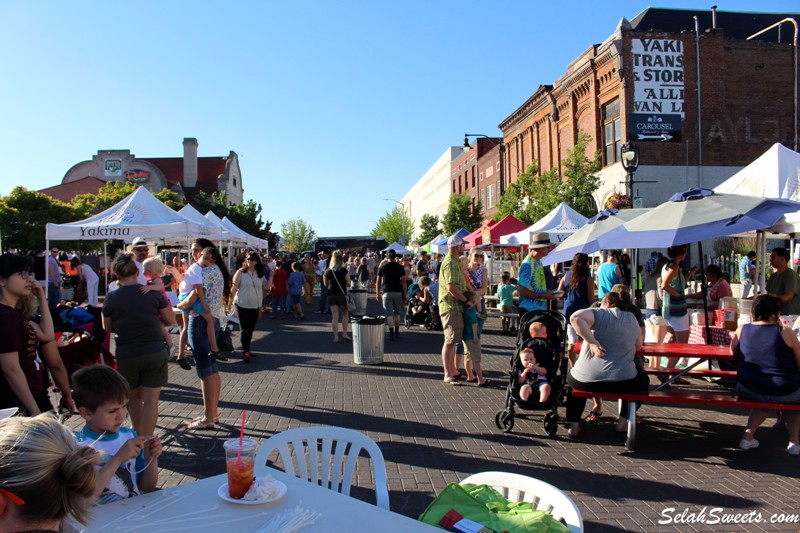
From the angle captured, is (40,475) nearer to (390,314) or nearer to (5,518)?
(5,518)

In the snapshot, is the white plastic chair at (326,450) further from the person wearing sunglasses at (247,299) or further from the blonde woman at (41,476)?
the person wearing sunglasses at (247,299)

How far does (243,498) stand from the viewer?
108 inches

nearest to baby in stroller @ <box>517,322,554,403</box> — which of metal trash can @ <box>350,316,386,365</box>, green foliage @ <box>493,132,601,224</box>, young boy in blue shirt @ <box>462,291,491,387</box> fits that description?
young boy in blue shirt @ <box>462,291,491,387</box>

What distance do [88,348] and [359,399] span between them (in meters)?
3.38

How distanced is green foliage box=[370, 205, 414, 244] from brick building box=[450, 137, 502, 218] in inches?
950

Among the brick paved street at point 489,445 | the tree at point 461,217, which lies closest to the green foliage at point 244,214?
the tree at point 461,217

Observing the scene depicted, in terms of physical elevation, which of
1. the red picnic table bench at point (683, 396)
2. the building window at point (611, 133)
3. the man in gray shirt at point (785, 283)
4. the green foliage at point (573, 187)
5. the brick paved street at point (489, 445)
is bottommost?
the brick paved street at point (489, 445)

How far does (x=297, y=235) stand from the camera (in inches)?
4552

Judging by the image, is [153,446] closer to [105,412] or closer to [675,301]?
[105,412]

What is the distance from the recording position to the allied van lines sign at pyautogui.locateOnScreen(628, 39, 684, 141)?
26750 millimetres

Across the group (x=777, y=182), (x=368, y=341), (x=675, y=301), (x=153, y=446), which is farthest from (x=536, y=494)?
(x=777, y=182)

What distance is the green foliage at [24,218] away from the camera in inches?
1161

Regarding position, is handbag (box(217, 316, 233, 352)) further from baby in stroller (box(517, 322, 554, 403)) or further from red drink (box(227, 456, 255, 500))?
red drink (box(227, 456, 255, 500))

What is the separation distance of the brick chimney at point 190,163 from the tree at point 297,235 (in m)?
35.3
